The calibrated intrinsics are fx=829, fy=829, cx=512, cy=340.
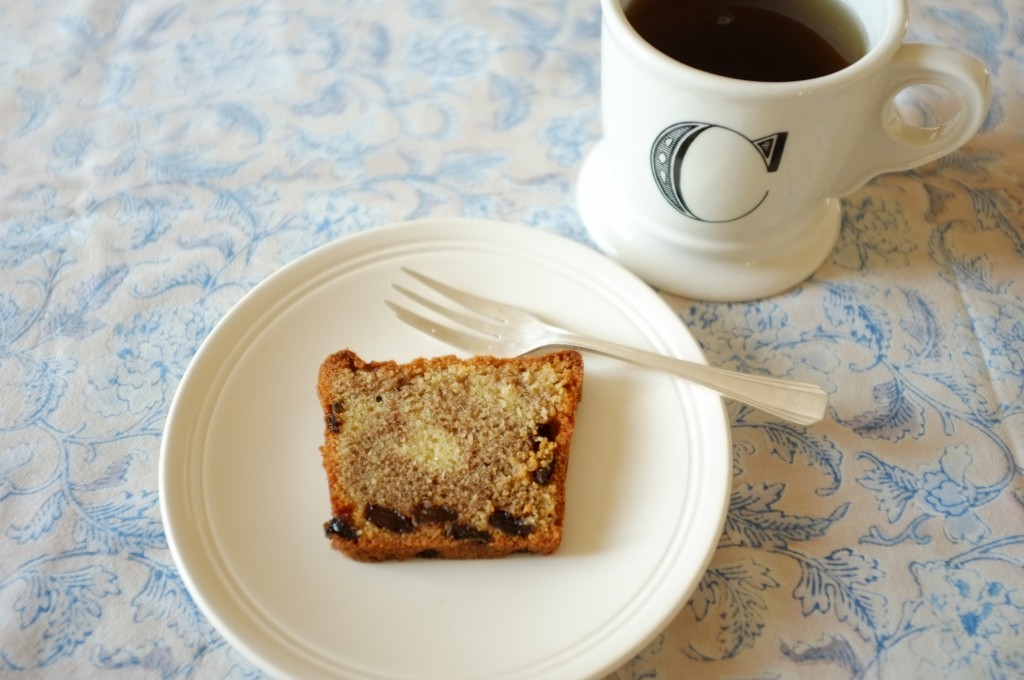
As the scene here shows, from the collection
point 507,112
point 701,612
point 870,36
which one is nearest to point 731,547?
point 701,612

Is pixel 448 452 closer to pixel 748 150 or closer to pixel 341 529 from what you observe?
pixel 341 529

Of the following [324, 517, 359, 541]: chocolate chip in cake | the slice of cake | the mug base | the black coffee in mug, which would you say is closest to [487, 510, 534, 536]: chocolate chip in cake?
the slice of cake

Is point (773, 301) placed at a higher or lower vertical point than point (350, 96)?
lower

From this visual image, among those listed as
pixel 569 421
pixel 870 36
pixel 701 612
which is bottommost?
pixel 701 612

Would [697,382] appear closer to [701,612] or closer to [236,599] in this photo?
[701,612]

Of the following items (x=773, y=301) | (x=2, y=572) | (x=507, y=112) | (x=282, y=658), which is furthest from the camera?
(x=507, y=112)

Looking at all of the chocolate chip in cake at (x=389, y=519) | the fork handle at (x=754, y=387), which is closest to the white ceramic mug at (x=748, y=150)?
the fork handle at (x=754, y=387)

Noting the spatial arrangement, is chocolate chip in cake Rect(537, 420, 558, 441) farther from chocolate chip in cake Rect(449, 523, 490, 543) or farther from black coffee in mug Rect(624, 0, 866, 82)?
black coffee in mug Rect(624, 0, 866, 82)

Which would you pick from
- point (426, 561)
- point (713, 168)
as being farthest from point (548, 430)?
point (713, 168)
